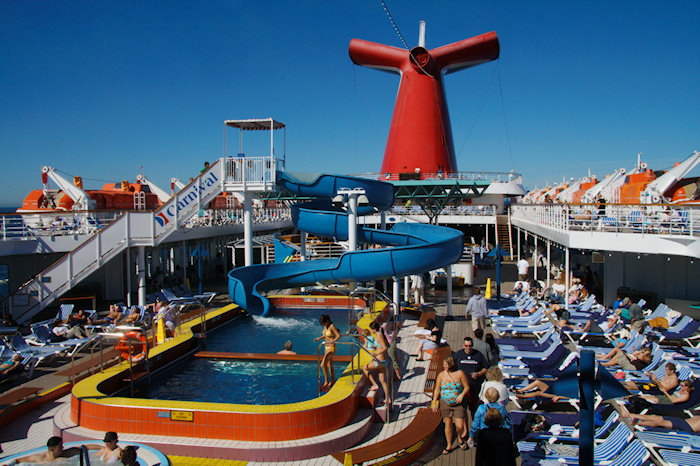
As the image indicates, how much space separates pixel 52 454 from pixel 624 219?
18.3 m

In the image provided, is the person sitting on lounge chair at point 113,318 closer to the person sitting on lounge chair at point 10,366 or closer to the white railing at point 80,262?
the white railing at point 80,262

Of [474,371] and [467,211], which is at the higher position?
[467,211]

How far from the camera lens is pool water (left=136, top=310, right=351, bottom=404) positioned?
30.4 ft

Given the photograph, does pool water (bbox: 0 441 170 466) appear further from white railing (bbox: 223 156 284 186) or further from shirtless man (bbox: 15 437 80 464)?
white railing (bbox: 223 156 284 186)

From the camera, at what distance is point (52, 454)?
5.74m

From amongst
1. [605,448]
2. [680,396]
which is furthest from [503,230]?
[605,448]

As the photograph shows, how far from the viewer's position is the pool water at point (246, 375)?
9.26 m

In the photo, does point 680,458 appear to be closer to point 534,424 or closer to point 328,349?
point 534,424

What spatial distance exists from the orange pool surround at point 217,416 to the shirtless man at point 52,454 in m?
Answer: 1.42

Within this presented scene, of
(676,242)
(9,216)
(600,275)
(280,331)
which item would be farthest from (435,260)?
(9,216)

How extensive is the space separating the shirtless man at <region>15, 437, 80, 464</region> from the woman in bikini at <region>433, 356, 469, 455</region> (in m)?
4.36

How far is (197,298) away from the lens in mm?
17469

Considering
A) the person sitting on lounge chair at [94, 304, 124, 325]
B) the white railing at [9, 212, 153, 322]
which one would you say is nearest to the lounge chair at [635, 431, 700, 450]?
the person sitting on lounge chair at [94, 304, 124, 325]

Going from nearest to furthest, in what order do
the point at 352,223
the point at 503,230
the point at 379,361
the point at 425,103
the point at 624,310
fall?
1. the point at 379,361
2. the point at 624,310
3. the point at 352,223
4. the point at 425,103
5. the point at 503,230
